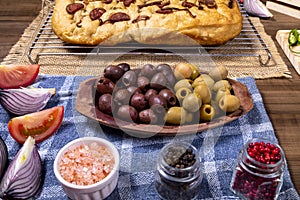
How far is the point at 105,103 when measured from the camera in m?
1.24

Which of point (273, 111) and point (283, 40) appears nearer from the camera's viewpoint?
point (273, 111)

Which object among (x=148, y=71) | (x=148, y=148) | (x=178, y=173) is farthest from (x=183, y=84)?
(x=178, y=173)

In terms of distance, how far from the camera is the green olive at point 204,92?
1.25 m

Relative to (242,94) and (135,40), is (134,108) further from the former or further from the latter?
(135,40)

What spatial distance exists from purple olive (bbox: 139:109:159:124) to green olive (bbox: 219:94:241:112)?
0.77ft

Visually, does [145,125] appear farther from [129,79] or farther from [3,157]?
[3,157]

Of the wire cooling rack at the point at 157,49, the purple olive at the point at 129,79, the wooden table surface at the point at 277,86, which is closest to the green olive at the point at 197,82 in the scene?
the purple olive at the point at 129,79

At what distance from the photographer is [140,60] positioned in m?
1.76

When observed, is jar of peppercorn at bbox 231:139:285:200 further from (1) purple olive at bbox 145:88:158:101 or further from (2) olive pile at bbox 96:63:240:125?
(1) purple olive at bbox 145:88:158:101

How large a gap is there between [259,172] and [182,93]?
39 cm

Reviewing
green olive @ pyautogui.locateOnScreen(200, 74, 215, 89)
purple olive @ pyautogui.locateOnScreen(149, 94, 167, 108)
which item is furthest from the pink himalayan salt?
green olive @ pyautogui.locateOnScreen(200, 74, 215, 89)

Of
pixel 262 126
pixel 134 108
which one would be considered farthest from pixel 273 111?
pixel 134 108

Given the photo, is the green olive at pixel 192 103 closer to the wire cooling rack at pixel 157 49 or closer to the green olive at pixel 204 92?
the green olive at pixel 204 92

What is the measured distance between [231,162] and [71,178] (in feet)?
1.68
